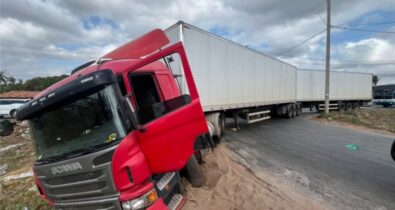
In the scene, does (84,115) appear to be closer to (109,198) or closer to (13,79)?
(109,198)

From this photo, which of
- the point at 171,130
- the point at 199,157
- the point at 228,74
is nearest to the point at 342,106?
the point at 228,74

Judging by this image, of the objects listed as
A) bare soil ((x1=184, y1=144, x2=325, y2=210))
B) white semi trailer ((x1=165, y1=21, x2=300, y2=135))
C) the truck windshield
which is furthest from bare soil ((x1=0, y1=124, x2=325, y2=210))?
white semi trailer ((x1=165, y1=21, x2=300, y2=135))

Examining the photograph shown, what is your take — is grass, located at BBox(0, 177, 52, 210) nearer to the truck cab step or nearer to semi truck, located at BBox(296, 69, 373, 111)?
the truck cab step

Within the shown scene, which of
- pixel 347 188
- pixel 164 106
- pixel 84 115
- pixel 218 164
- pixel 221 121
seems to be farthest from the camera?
pixel 221 121

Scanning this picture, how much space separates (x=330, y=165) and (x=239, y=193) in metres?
2.99

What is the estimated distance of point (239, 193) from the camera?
15.9 ft

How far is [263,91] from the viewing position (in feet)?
43.8

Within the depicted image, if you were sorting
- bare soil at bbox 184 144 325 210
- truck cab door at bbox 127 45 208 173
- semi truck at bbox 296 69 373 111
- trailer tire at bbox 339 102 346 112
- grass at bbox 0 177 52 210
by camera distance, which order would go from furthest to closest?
1. trailer tire at bbox 339 102 346 112
2. semi truck at bbox 296 69 373 111
3. grass at bbox 0 177 52 210
4. bare soil at bbox 184 144 325 210
5. truck cab door at bbox 127 45 208 173

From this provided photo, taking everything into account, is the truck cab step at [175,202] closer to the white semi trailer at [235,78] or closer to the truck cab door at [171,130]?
the truck cab door at [171,130]

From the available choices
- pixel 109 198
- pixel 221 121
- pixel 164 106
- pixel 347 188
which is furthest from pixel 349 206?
pixel 221 121

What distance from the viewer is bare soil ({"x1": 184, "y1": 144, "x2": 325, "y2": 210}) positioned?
4383 mm

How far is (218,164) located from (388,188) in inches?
135

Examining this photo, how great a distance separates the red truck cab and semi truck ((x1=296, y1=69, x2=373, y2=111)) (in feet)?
62.0

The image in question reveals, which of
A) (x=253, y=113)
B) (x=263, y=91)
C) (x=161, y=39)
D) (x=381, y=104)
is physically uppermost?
(x=161, y=39)
